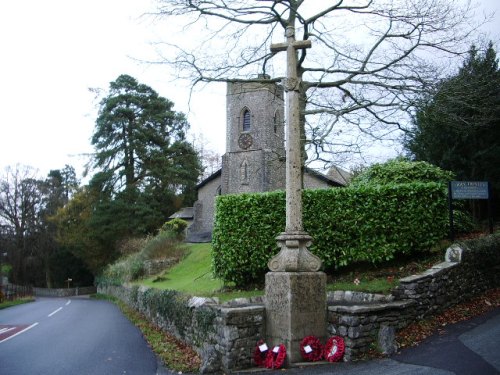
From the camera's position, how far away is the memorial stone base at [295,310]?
22.8 feet

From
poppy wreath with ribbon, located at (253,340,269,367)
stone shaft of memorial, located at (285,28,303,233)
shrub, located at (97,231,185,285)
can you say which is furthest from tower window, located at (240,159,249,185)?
poppy wreath with ribbon, located at (253,340,269,367)

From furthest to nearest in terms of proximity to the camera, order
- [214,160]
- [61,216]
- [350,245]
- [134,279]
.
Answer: [214,160] → [61,216] → [134,279] → [350,245]

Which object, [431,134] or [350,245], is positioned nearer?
[350,245]

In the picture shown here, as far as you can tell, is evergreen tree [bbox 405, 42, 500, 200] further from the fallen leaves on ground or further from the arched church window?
the arched church window

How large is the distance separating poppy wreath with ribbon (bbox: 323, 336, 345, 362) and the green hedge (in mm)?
3588

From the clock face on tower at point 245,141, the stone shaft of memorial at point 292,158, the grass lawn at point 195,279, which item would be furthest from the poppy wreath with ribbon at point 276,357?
the clock face on tower at point 245,141

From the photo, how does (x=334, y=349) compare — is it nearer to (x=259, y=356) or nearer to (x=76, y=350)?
(x=259, y=356)

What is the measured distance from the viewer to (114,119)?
127ft

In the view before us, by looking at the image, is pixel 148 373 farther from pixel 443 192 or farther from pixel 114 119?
pixel 114 119

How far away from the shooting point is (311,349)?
6852 mm

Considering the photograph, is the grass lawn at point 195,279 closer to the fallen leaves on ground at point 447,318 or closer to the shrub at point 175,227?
the fallen leaves on ground at point 447,318

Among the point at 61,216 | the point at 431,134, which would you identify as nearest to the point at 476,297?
the point at 431,134

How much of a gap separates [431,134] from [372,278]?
8988mm

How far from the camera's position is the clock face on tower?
132 feet
